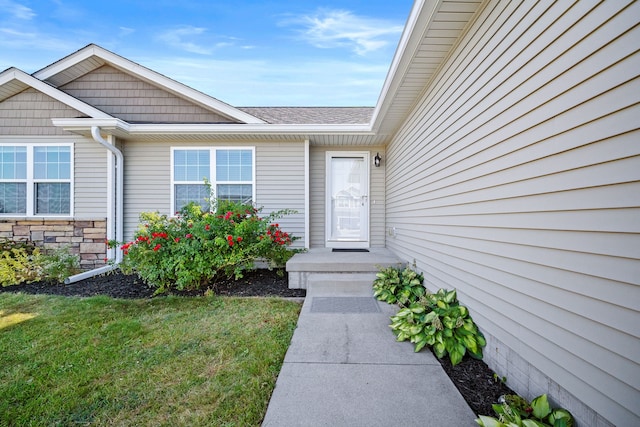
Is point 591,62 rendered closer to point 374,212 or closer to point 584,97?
point 584,97

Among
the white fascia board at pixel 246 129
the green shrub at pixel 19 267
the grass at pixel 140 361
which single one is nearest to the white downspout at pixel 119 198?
the white fascia board at pixel 246 129

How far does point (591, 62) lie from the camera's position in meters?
1.26

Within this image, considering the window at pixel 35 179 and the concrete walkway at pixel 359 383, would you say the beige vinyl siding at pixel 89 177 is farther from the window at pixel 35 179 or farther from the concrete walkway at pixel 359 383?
the concrete walkway at pixel 359 383

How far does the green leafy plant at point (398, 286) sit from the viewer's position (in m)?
3.33

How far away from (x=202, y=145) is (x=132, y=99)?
1.75 metres

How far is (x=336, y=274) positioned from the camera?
4082mm

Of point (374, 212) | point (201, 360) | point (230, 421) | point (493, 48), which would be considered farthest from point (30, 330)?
point (374, 212)

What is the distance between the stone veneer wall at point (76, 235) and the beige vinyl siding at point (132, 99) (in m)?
2.28

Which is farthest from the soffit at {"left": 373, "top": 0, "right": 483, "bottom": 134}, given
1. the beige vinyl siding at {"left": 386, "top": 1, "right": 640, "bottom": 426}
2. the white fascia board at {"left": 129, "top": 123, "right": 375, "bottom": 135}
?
the white fascia board at {"left": 129, "top": 123, "right": 375, "bottom": 135}

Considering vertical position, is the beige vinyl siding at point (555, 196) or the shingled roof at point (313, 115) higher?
the shingled roof at point (313, 115)

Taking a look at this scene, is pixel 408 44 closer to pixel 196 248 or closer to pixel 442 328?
pixel 442 328

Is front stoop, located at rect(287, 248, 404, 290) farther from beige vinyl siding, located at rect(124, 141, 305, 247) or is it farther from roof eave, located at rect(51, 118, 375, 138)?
roof eave, located at rect(51, 118, 375, 138)

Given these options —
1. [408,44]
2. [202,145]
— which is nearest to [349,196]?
[202,145]

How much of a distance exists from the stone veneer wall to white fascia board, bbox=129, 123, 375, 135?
81.6 inches
